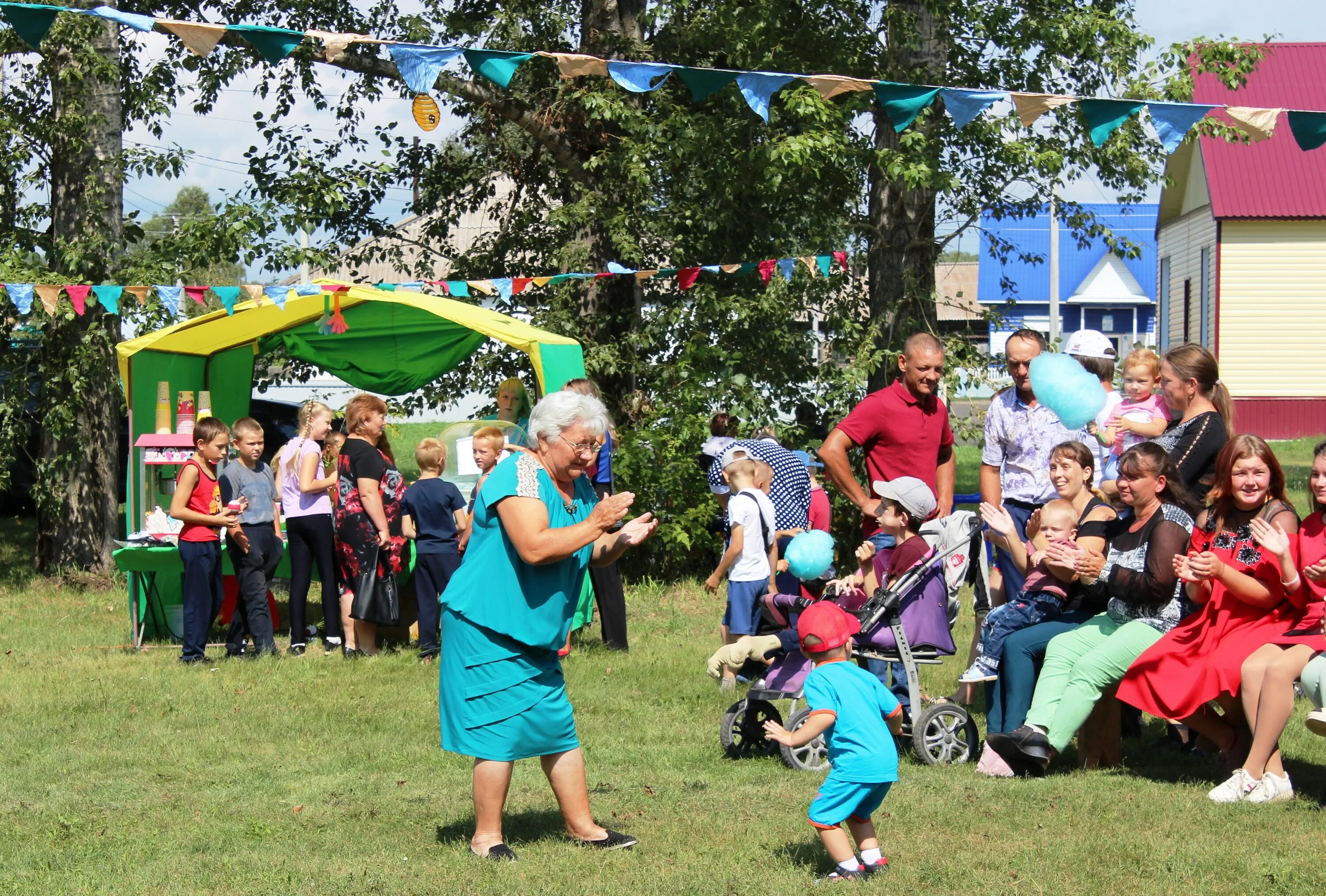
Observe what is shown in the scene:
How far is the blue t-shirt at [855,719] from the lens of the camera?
4379 millimetres

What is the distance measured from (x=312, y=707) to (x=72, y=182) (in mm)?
6968

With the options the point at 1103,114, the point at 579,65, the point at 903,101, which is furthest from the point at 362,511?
the point at 1103,114

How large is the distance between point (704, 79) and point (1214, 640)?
4214mm

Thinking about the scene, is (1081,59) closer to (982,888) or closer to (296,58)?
(296,58)

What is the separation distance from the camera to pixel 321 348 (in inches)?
489

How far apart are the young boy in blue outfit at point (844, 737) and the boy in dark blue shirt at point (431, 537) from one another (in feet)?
15.4

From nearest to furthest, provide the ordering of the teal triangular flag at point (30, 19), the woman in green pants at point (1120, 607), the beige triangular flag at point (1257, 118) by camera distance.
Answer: the woman in green pants at point (1120, 607)
the teal triangular flag at point (30, 19)
the beige triangular flag at point (1257, 118)

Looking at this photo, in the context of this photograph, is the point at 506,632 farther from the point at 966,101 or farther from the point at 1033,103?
the point at 1033,103

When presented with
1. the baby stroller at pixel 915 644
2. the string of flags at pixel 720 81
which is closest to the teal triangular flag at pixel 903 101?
the string of flags at pixel 720 81

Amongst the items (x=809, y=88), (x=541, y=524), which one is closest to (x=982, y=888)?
(x=541, y=524)

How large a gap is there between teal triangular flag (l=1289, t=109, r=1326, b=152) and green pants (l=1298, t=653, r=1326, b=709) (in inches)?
122

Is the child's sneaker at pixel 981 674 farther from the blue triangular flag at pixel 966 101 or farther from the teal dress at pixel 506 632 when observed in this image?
the blue triangular flag at pixel 966 101

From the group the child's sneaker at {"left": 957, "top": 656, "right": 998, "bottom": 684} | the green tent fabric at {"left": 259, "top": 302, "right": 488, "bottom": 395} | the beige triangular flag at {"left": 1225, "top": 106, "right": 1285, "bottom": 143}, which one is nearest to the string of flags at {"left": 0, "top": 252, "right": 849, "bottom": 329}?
the green tent fabric at {"left": 259, "top": 302, "right": 488, "bottom": 395}

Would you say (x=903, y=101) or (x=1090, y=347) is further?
(x=903, y=101)
